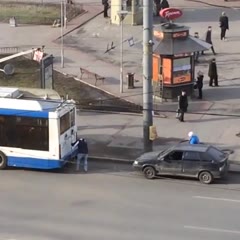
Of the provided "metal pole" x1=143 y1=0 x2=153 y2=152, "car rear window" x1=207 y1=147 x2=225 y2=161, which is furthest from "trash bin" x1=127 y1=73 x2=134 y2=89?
"car rear window" x1=207 y1=147 x2=225 y2=161

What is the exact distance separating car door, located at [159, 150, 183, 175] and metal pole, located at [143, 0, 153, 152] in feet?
8.69

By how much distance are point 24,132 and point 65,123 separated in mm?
1427

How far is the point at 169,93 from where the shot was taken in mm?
37375

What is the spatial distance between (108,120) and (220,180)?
8242mm

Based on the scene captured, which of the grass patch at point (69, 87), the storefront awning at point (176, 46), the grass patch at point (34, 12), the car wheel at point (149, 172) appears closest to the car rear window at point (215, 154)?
the car wheel at point (149, 172)

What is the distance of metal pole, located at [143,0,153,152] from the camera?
2917 centimetres

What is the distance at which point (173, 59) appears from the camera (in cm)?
3712

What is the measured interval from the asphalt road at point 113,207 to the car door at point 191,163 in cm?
43

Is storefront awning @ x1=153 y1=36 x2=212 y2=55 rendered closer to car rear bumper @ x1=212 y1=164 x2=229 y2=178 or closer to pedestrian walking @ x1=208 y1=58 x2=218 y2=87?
pedestrian walking @ x1=208 y1=58 x2=218 y2=87

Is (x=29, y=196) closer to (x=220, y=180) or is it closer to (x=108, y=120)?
(x=220, y=180)

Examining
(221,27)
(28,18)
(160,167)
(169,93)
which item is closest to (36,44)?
(28,18)

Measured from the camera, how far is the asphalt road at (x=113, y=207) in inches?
913

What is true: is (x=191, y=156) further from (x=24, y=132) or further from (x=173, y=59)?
(x=173, y=59)

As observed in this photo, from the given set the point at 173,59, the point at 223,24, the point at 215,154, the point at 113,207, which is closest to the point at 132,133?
the point at 173,59
